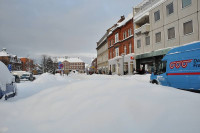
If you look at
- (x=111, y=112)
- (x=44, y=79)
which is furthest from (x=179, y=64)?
(x=44, y=79)

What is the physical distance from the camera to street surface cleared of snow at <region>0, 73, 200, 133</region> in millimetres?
2091

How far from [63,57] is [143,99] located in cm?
16159

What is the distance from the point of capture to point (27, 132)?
8.05ft

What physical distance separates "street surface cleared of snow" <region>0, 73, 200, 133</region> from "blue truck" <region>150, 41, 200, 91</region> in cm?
633

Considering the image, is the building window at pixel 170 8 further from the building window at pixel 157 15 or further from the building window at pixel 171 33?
the building window at pixel 171 33

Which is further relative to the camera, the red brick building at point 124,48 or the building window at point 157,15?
the red brick building at point 124,48

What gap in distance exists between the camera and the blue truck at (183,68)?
8.18 m

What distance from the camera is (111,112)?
238 centimetres

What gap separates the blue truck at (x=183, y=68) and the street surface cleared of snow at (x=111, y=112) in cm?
633

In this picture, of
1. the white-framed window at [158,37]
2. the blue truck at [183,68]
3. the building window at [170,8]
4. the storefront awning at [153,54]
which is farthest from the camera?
the white-framed window at [158,37]

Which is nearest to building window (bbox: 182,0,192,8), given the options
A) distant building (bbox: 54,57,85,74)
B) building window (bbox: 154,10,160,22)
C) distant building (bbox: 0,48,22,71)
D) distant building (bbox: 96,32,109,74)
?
building window (bbox: 154,10,160,22)

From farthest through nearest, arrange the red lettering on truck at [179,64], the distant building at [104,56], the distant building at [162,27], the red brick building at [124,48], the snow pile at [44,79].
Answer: the distant building at [104,56], the red brick building at [124,48], the snow pile at [44,79], the distant building at [162,27], the red lettering on truck at [179,64]

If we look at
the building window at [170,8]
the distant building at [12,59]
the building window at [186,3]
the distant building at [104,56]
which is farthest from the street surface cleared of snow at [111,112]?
the distant building at [12,59]

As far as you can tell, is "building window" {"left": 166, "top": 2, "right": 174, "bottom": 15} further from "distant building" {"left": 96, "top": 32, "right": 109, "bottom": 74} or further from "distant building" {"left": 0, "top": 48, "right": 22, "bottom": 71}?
"distant building" {"left": 0, "top": 48, "right": 22, "bottom": 71}
